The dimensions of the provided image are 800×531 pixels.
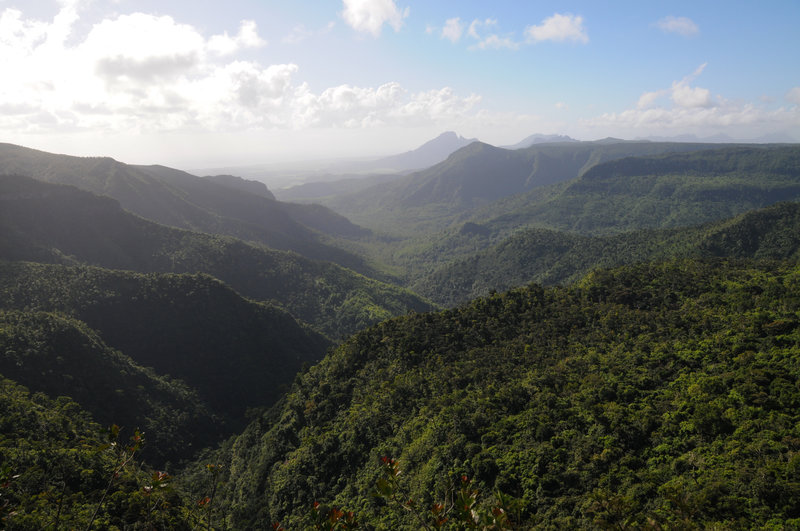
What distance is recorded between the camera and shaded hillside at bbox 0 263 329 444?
81.3m

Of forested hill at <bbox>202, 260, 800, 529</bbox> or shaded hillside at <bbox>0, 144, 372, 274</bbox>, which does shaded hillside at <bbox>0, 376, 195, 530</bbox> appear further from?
shaded hillside at <bbox>0, 144, 372, 274</bbox>

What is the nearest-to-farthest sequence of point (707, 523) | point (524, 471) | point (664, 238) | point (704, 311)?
point (707, 523)
point (524, 471)
point (704, 311)
point (664, 238)

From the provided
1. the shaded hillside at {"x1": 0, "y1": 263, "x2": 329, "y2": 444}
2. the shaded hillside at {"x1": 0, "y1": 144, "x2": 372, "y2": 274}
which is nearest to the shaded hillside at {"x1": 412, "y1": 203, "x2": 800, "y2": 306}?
the shaded hillside at {"x1": 0, "y1": 144, "x2": 372, "y2": 274}

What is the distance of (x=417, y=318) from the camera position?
6450cm

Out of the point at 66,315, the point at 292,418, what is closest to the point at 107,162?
the point at 66,315

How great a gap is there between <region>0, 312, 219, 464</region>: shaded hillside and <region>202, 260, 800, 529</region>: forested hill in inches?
351

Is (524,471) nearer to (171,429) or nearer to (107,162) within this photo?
(171,429)

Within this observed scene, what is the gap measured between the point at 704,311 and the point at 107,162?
743 feet

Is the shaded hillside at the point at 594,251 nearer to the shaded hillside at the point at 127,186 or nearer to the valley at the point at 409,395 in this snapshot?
the valley at the point at 409,395

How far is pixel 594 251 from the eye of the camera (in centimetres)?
14288

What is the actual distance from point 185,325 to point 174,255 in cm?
4775

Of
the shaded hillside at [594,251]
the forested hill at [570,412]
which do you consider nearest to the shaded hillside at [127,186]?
the shaded hillside at [594,251]

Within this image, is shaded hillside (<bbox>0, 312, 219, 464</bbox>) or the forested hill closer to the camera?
the forested hill

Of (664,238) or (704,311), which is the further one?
(664,238)
